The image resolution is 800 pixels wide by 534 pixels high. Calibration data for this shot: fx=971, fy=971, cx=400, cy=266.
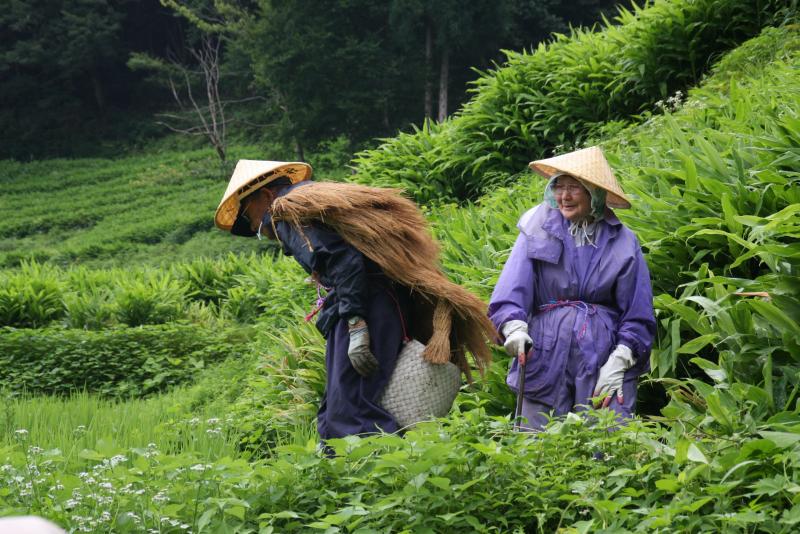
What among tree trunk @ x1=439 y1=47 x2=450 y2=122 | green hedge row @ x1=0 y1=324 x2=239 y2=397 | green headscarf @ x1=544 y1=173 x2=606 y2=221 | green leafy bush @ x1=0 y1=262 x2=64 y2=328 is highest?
tree trunk @ x1=439 y1=47 x2=450 y2=122

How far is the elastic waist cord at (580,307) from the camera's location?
395 cm

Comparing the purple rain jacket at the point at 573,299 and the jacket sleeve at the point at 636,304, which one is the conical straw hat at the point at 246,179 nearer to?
the purple rain jacket at the point at 573,299

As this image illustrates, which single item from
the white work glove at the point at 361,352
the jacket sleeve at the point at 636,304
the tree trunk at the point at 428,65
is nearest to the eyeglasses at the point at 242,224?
the white work glove at the point at 361,352

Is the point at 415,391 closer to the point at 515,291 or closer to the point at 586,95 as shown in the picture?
the point at 515,291

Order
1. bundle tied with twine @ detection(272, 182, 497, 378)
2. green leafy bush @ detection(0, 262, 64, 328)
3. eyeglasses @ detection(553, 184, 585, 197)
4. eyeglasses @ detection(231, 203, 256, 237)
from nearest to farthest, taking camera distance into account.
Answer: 1. eyeglasses @ detection(553, 184, 585, 197)
2. bundle tied with twine @ detection(272, 182, 497, 378)
3. eyeglasses @ detection(231, 203, 256, 237)
4. green leafy bush @ detection(0, 262, 64, 328)

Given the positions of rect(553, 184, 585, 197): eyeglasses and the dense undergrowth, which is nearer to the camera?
the dense undergrowth

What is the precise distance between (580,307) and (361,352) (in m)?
0.93

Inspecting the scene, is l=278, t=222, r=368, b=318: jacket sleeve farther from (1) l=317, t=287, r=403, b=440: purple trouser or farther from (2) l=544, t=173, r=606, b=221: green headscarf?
(2) l=544, t=173, r=606, b=221: green headscarf

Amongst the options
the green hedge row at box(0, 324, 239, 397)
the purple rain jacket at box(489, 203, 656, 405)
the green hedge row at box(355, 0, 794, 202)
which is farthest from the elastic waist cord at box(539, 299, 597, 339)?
the green hedge row at box(0, 324, 239, 397)

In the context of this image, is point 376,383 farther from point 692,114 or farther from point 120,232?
point 120,232

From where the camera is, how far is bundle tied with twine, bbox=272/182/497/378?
13.7 feet

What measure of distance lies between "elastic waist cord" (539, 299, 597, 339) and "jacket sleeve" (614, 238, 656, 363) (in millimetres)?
128

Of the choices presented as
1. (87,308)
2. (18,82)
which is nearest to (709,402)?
(87,308)

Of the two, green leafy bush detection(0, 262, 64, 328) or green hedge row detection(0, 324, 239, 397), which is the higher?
green leafy bush detection(0, 262, 64, 328)
